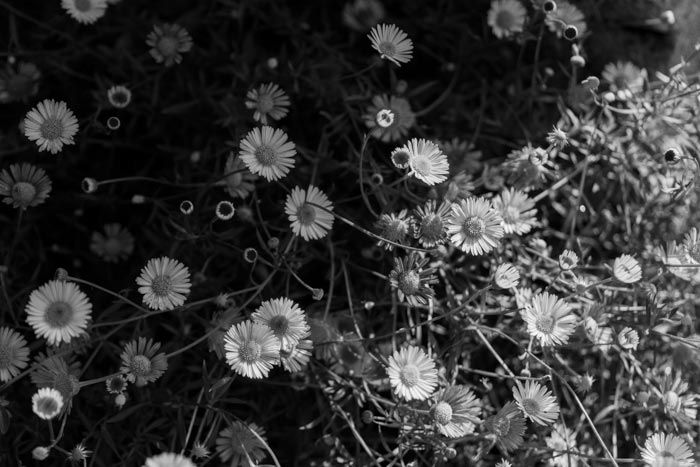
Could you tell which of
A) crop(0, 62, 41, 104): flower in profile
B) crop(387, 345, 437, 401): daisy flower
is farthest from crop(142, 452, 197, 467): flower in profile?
crop(0, 62, 41, 104): flower in profile

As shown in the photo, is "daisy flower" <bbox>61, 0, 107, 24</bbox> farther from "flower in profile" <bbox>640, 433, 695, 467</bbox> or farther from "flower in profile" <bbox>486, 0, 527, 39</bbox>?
"flower in profile" <bbox>640, 433, 695, 467</bbox>

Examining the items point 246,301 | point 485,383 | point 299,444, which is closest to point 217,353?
point 246,301

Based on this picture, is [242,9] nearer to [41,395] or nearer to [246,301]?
[246,301]

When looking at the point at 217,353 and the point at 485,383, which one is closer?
the point at 217,353

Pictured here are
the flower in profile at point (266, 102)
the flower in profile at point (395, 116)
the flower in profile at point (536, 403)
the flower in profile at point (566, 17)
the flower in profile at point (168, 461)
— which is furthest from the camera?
the flower in profile at point (566, 17)

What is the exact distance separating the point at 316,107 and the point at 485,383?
0.85 metres

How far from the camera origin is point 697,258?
1.93m

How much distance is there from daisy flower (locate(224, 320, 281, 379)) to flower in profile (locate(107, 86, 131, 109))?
0.68m

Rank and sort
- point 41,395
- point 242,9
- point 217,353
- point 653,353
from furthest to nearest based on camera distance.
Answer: point 242,9 < point 653,353 < point 217,353 < point 41,395

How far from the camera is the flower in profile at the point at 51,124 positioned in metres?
1.84

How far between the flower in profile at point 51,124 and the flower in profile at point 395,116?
736mm

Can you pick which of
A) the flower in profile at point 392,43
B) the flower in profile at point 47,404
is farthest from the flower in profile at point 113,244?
the flower in profile at point 392,43

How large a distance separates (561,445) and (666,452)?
0.77ft

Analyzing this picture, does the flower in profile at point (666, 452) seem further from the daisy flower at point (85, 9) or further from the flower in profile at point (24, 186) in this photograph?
the daisy flower at point (85, 9)
